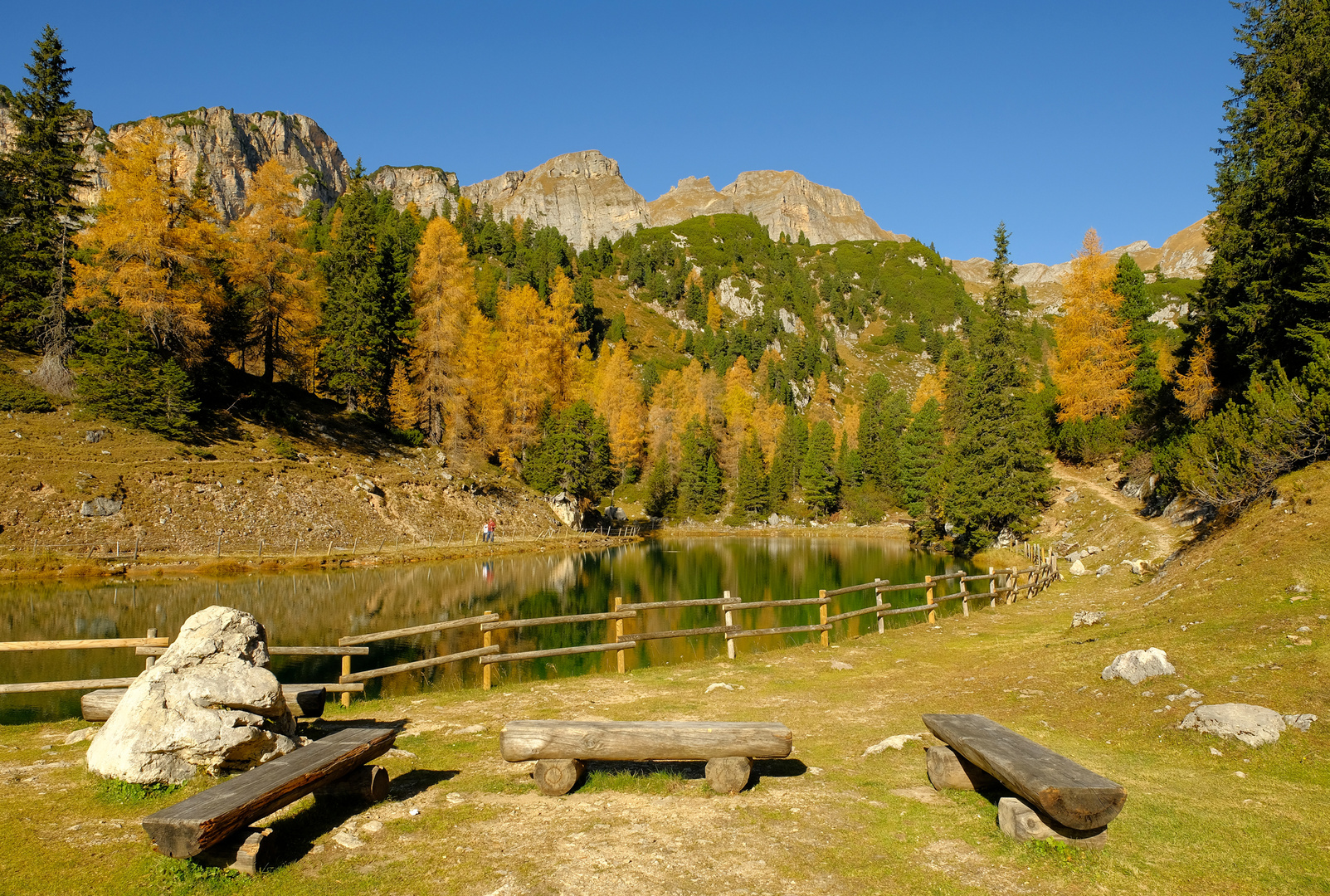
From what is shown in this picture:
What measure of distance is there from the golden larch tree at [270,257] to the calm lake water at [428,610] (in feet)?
71.5

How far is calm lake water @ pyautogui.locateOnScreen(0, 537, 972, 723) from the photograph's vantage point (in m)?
18.2

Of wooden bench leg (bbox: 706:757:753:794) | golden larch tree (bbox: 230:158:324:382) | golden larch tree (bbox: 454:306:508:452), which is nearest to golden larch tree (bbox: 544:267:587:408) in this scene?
golden larch tree (bbox: 454:306:508:452)

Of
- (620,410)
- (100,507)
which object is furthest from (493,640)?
(620,410)

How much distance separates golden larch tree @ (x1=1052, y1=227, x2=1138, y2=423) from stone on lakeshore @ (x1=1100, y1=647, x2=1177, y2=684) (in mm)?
40741

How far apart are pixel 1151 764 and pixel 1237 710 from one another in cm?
159

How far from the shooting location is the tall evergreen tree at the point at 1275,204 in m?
26.2

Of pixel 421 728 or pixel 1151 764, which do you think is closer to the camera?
pixel 1151 764

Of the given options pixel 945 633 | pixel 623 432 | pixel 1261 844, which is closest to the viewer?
pixel 1261 844

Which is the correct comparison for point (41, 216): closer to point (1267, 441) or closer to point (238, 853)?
point (238, 853)

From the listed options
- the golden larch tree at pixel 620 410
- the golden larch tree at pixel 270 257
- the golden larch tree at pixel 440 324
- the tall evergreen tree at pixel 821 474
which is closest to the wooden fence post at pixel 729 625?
the golden larch tree at pixel 440 324

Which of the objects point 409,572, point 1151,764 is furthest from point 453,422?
point 1151,764

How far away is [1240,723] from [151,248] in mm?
50153

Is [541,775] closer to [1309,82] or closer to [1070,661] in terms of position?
[1070,661]

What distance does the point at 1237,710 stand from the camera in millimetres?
8992
